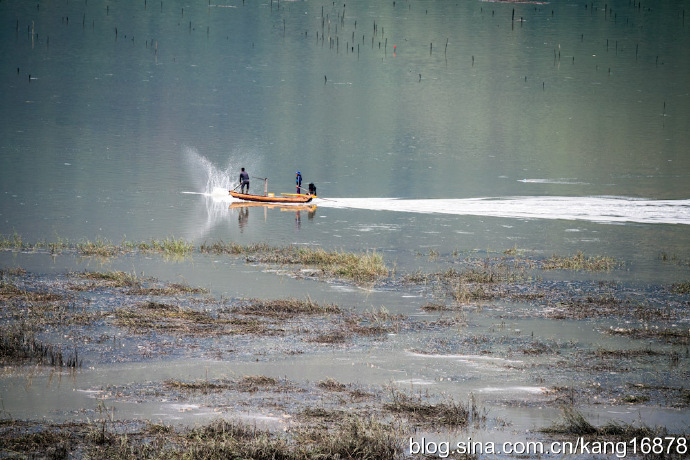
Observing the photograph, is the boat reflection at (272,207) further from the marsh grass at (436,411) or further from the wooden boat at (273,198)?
the marsh grass at (436,411)

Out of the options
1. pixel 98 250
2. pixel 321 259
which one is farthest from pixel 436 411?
pixel 98 250

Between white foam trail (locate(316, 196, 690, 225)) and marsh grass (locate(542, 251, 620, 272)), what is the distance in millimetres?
10827

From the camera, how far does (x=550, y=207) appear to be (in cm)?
4409

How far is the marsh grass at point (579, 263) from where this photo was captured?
27800mm

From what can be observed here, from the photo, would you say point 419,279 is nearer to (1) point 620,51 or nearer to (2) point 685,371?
(2) point 685,371

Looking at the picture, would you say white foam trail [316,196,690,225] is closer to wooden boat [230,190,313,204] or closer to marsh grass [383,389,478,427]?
wooden boat [230,190,313,204]

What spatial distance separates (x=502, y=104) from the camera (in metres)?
108

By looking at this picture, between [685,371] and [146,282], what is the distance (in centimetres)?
1324

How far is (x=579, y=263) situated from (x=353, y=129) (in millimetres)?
62222

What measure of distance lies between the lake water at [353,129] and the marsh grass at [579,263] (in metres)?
0.99

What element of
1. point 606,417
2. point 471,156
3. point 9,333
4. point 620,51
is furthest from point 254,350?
point 620,51

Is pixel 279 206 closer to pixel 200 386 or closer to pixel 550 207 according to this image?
pixel 550 207

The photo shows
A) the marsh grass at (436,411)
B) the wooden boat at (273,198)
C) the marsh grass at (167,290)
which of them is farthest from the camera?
the wooden boat at (273,198)

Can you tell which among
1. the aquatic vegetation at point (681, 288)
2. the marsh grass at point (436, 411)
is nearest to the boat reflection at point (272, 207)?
the aquatic vegetation at point (681, 288)
